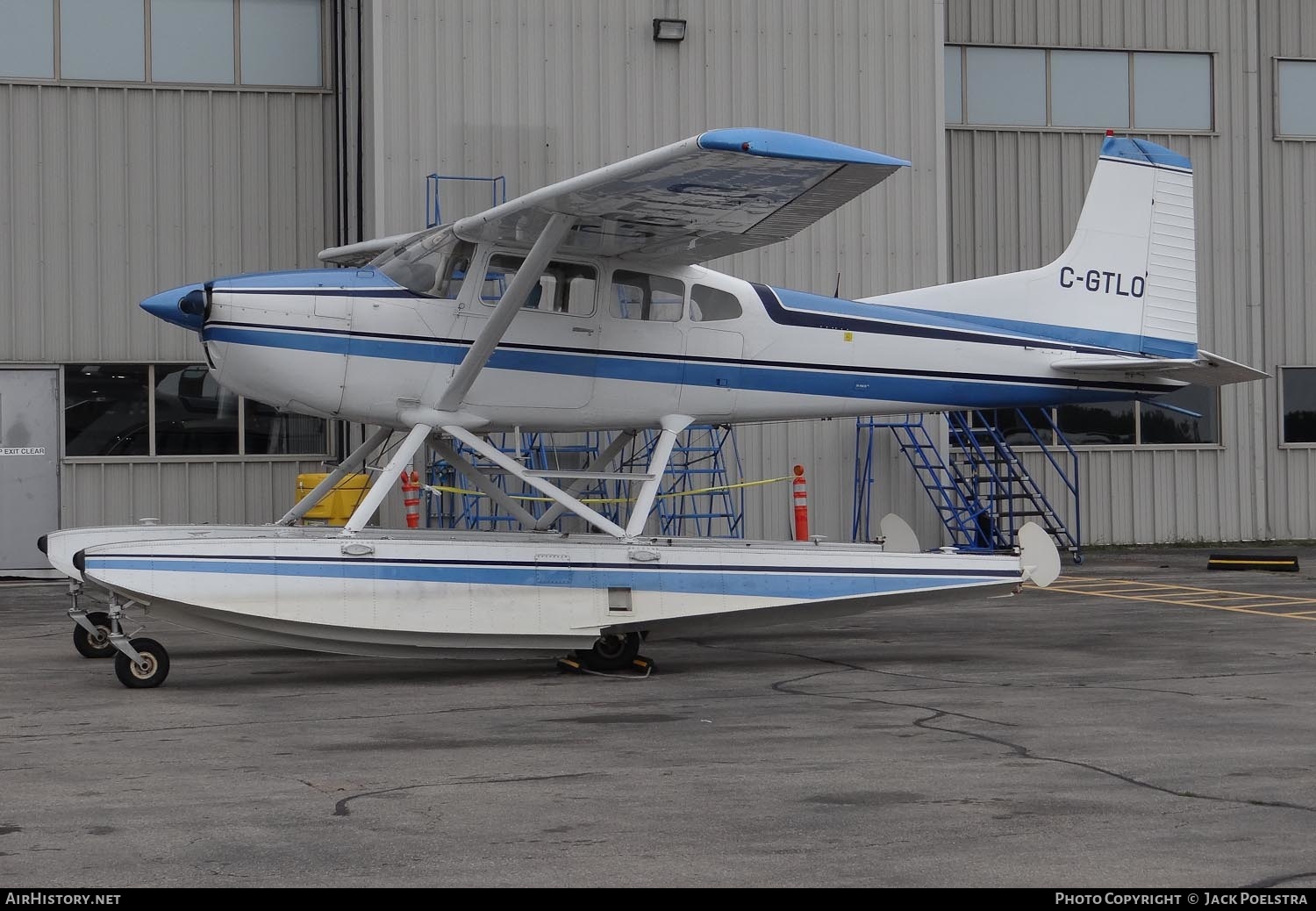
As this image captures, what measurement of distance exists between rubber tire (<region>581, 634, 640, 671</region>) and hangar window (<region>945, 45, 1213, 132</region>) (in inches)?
564

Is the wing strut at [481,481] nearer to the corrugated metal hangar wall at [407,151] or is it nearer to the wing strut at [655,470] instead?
the wing strut at [655,470]

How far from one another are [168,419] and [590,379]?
10.5 meters

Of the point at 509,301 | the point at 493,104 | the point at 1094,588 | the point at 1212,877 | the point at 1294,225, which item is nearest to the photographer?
the point at 1212,877

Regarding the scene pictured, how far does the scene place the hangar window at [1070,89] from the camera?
22016mm

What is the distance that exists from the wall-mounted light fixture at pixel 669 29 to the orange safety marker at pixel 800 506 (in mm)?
5499

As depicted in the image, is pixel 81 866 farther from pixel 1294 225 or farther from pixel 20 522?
pixel 1294 225

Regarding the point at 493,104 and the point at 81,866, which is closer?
the point at 81,866

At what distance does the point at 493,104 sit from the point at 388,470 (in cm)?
894

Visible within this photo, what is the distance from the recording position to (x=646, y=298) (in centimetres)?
1080

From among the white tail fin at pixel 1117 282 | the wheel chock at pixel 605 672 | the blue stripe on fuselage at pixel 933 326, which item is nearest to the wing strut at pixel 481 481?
the wheel chock at pixel 605 672

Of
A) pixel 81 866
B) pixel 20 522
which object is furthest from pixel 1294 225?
pixel 81 866

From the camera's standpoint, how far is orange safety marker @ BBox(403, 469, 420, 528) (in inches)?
639

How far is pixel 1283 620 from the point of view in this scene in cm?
1215

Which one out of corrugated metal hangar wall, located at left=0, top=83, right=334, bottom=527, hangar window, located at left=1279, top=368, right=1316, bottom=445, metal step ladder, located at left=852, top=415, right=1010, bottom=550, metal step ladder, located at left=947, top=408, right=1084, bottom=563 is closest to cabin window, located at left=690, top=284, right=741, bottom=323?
metal step ladder, located at left=852, top=415, right=1010, bottom=550
